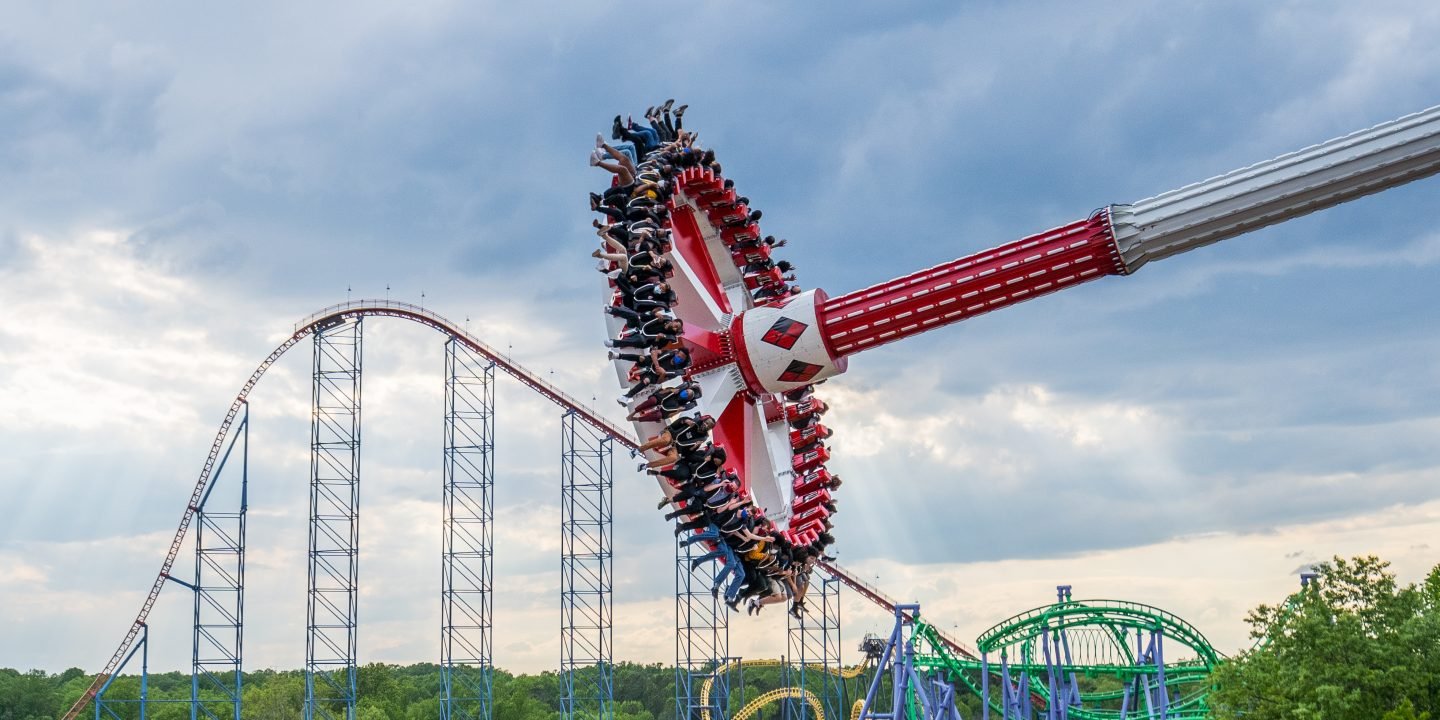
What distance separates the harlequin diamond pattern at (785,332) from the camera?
18.8 m

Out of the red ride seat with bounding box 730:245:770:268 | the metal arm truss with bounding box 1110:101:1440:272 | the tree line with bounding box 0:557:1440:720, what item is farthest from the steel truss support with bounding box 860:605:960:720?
the metal arm truss with bounding box 1110:101:1440:272

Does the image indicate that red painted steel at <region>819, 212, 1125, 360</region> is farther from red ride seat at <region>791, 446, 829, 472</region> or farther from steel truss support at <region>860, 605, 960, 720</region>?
steel truss support at <region>860, 605, 960, 720</region>

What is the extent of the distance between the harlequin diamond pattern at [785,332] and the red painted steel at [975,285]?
0.39 metres

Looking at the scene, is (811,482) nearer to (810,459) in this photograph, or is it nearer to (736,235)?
(810,459)

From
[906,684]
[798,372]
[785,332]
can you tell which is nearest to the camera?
[785,332]

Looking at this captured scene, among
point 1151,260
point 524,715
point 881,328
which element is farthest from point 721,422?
point 524,715

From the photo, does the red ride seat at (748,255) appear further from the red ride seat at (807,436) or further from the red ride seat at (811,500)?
the red ride seat at (811,500)

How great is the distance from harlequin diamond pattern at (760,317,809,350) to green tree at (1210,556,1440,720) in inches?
308

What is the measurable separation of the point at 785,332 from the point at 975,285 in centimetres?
270

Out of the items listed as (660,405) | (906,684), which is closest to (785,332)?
(660,405)

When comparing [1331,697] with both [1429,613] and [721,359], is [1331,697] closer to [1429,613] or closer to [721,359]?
[1429,613]

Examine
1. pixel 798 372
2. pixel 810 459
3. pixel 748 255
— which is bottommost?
pixel 810 459

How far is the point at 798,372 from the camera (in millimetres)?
19094

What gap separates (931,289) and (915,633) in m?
11.4
